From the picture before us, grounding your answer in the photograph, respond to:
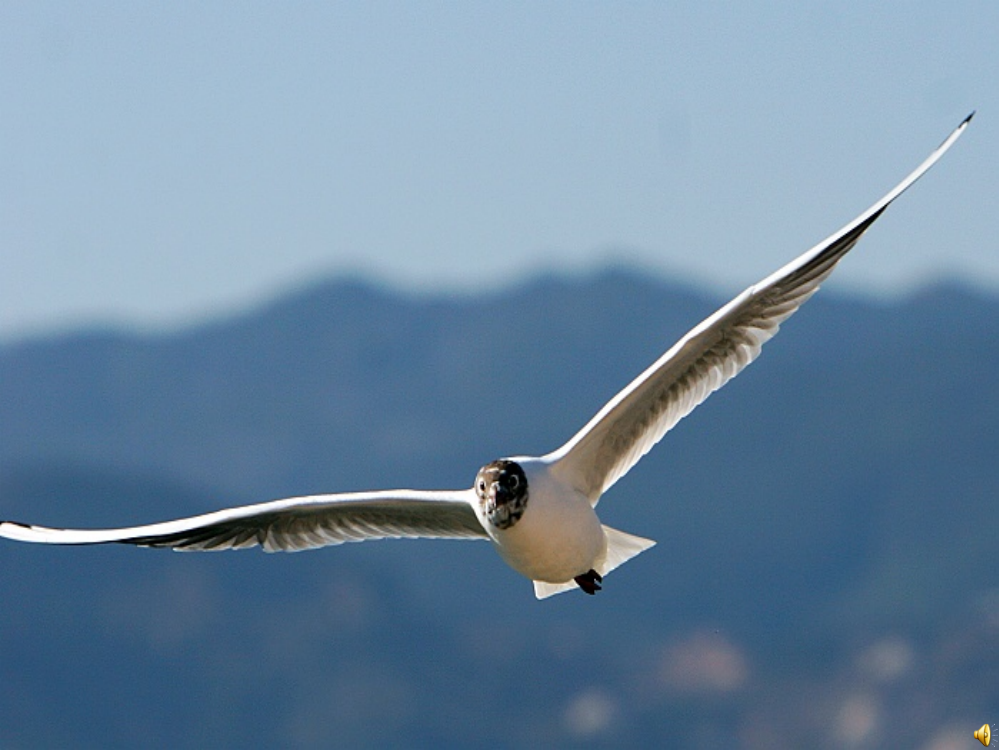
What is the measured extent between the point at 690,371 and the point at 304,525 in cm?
198

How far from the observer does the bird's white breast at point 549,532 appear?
8.66 m

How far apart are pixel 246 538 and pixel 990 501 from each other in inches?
4579

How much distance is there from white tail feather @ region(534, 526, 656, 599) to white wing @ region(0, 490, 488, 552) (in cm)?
36

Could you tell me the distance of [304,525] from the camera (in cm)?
998

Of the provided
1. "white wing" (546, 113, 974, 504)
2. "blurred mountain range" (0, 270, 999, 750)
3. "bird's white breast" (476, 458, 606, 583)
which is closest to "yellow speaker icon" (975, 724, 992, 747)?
"bird's white breast" (476, 458, 606, 583)

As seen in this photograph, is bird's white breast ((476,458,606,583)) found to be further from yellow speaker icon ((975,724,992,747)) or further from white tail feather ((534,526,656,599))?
yellow speaker icon ((975,724,992,747))

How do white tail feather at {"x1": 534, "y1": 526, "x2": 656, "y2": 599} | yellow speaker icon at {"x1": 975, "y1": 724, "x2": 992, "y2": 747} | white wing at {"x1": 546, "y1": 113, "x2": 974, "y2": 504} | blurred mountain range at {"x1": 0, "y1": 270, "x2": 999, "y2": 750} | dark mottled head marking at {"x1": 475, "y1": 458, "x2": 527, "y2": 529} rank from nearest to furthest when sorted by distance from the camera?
yellow speaker icon at {"x1": 975, "y1": 724, "x2": 992, "y2": 747} < dark mottled head marking at {"x1": 475, "y1": 458, "x2": 527, "y2": 529} < white wing at {"x1": 546, "y1": 113, "x2": 974, "y2": 504} < white tail feather at {"x1": 534, "y1": 526, "x2": 656, "y2": 599} < blurred mountain range at {"x1": 0, "y1": 270, "x2": 999, "y2": 750}

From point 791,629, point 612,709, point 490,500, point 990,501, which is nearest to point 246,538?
point 490,500

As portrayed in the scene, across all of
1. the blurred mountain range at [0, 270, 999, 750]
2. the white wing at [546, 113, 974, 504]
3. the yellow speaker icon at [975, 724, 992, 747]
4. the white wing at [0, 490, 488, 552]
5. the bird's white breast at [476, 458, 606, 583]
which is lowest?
the yellow speaker icon at [975, 724, 992, 747]

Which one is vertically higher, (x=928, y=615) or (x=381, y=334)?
(x=381, y=334)

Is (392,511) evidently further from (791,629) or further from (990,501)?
(990,501)

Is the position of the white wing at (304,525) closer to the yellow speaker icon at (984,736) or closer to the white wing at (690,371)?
the white wing at (690,371)

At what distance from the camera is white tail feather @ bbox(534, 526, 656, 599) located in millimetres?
9336

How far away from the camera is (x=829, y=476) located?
5202 inches
